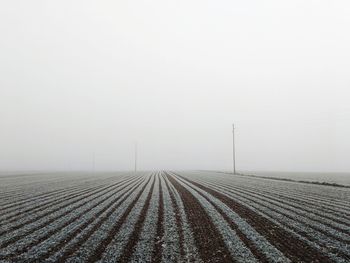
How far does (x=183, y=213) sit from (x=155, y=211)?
5.44 feet

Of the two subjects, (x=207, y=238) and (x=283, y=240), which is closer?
(x=283, y=240)

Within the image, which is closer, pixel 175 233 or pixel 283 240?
pixel 283 240

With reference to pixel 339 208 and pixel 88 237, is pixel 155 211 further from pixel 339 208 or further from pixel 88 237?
pixel 339 208

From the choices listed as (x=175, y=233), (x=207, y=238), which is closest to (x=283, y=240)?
(x=207, y=238)

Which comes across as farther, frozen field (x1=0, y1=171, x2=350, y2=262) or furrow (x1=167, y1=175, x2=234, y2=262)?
frozen field (x1=0, y1=171, x2=350, y2=262)

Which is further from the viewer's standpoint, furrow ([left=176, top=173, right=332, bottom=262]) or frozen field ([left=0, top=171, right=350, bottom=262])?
frozen field ([left=0, top=171, right=350, bottom=262])

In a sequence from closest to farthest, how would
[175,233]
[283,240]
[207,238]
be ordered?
[283,240] → [207,238] → [175,233]

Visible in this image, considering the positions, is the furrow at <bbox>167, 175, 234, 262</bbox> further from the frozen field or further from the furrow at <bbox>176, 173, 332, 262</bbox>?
the furrow at <bbox>176, 173, 332, 262</bbox>

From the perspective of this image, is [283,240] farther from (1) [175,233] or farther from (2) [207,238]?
(1) [175,233]

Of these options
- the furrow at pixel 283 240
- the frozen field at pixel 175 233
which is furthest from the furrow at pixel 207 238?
the furrow at pixel 283 240

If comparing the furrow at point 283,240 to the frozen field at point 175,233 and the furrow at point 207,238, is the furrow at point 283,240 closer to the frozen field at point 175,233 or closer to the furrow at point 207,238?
the frozen field at point 175,233

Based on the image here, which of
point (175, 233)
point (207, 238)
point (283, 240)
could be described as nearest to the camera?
point (283, 240)

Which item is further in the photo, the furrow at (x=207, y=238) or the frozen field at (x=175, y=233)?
the frozen field at (x=175, y=233)

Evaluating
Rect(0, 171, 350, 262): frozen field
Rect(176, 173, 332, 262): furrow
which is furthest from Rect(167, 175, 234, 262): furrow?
Rect(176, 173, 332, 262): furrow
